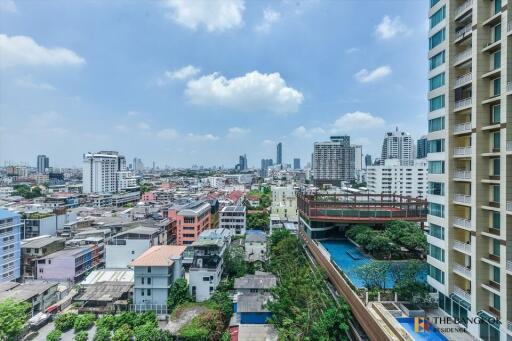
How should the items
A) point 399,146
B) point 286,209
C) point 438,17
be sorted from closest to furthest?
1. point 438,17
2. point 286,209
3. point 399,146

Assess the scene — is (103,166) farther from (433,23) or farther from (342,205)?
(433,23)

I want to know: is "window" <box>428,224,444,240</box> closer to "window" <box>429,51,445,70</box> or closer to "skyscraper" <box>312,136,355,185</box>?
"window" <box>429,51,445,70</box>

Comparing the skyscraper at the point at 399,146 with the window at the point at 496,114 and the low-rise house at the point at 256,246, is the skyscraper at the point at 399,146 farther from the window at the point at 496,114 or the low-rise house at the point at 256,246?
the window at the point at 496,114

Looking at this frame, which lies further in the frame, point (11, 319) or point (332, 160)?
point (332, 160)

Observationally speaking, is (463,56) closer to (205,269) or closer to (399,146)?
(205,269)

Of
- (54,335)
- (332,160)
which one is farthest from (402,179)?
(54,335)

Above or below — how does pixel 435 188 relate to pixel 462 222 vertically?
above

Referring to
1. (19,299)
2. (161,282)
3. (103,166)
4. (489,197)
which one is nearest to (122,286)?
(161,282)
